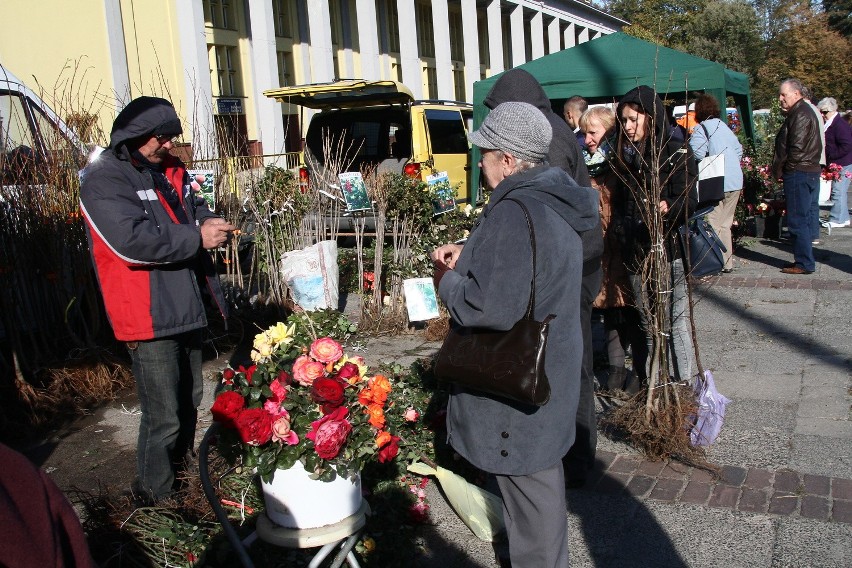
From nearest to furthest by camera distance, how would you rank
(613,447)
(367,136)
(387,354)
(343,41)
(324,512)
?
(324,512) → (613,447) → (387,354) → (367,136) → (343,41)

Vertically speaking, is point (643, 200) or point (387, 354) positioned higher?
point (643, 200)

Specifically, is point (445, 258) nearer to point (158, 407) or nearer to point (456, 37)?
point (158, 407)

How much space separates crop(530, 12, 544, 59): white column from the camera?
125 feet

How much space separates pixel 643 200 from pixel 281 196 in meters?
3.70

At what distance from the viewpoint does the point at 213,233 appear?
3566 mm

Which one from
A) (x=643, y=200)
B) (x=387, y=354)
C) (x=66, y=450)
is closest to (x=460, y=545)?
(x=643, y=200)

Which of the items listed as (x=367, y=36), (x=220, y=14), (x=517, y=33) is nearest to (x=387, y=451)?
(x=220, y=14)

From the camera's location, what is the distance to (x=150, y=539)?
3162 mm

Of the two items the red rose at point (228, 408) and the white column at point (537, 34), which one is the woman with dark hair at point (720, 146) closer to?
the red rose at point (228, 408)

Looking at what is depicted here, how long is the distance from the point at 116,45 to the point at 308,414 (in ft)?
52.4

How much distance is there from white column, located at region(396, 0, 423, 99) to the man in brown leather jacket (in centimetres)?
1858

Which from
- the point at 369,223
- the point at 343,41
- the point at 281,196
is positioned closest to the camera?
the point at 281,196

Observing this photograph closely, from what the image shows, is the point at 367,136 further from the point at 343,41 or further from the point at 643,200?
the point at 343,41

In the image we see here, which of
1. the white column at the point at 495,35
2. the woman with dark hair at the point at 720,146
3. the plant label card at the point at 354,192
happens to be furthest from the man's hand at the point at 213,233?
the white column at the point at 495,35
